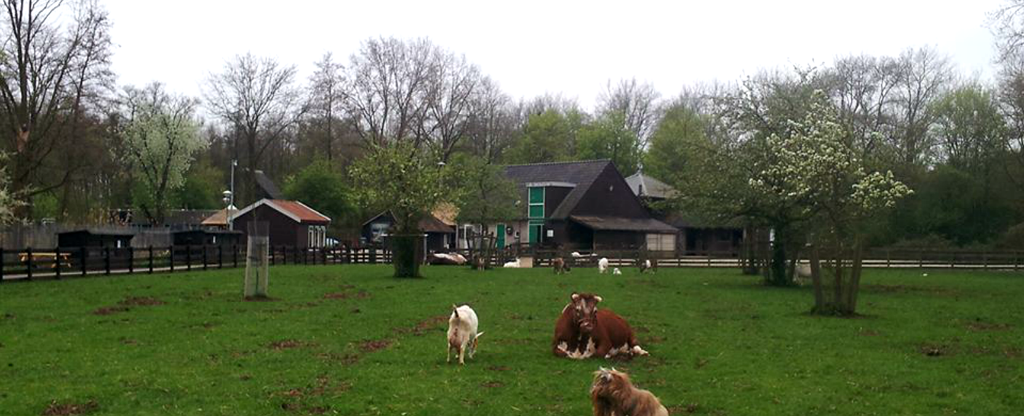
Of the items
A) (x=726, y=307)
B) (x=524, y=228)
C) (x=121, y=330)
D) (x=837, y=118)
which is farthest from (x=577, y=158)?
(x=121, y=330)

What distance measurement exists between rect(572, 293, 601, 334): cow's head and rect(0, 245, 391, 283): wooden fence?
2158cm

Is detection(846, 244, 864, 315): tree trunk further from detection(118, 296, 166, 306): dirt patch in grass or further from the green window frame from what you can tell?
the green window frame

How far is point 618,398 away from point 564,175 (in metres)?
65.5

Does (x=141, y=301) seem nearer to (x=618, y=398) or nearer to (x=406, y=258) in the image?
(x=406, y=258)

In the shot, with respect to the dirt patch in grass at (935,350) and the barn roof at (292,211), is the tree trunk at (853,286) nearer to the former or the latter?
the dirt patch in grass at (935,350)

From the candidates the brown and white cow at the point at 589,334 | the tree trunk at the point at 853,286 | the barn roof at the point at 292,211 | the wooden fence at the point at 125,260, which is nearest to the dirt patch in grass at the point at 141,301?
the wooden fence at the point at 125,260

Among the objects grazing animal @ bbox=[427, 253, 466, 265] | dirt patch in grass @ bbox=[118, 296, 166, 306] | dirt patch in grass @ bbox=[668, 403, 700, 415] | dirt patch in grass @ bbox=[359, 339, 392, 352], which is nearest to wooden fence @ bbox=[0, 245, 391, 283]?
grazing animal @ bbox=[427, 253, 466, 265]

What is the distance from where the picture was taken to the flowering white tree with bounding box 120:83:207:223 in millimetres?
72688

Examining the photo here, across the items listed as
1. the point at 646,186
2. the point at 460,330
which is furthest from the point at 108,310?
the point at 646,186

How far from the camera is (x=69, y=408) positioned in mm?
9820

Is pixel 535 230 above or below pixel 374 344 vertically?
above

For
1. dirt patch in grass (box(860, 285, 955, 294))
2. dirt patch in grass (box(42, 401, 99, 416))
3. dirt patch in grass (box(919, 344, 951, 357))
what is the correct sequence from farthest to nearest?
dirt patch in grass (box(860, 285, 955, 294)), dirt patch in grass (box(919, 344, 951, 357)), dirt patch in grass (box(42, 401, 99, 416))

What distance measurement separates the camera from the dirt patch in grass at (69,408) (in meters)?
9.63

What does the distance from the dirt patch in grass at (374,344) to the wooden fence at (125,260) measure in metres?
18.0
